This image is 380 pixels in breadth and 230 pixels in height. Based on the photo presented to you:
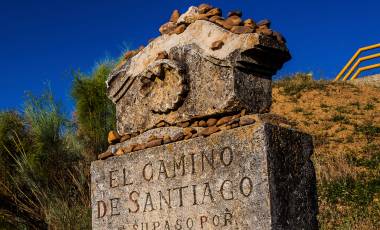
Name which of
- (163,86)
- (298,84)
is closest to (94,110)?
(163,86)

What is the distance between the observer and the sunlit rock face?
4.16 meters

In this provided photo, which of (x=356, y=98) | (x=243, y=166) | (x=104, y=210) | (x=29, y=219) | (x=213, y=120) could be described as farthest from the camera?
(x=356, y=98)

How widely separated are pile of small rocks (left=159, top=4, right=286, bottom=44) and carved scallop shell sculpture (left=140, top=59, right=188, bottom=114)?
325mm

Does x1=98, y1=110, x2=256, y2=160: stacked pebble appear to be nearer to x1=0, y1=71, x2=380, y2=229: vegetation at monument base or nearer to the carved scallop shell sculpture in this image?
the carved scallop shell sculpture

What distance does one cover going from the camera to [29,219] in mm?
9953

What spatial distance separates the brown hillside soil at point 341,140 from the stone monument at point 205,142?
4.89 metres

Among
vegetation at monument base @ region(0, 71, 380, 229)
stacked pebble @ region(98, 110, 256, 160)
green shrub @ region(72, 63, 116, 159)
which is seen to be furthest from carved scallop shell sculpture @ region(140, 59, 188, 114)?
green shrub @ region(72, 63, 116, 159)

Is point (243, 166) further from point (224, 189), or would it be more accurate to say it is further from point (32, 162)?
point (32, 162)

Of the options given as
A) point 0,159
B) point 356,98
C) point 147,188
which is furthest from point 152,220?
point 356,98

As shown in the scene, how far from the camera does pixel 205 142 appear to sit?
4.17 metres

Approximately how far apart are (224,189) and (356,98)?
14.4 metres

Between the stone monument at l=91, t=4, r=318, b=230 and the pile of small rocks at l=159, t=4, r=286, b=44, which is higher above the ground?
the pile of small rocks at l=159, t=4, r=286, b=44

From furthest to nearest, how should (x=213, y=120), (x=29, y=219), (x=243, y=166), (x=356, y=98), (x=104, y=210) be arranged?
(x=356, y=98) < (x=29, y=219) < (x=104, y=210) < (x=213, y=120) < (x=243, y=166)

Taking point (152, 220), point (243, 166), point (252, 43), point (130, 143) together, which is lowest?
point (152, 220)
